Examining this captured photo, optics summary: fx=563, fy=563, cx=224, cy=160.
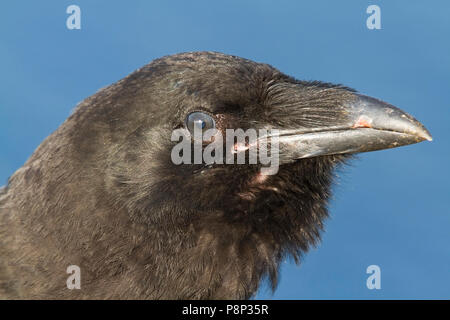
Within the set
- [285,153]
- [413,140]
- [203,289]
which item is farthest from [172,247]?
[413,140]

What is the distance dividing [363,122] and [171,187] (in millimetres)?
1122

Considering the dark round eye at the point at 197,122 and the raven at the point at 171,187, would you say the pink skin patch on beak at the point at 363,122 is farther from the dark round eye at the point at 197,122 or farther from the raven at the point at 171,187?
the dark round eye at the point at 197,122

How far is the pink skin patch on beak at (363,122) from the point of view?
10.2 feet

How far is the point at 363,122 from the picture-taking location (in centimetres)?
312

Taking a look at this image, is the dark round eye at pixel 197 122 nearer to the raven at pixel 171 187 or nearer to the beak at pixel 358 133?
the raven at pixel 171 187

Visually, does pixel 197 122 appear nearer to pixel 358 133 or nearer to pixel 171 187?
pixel 171 187

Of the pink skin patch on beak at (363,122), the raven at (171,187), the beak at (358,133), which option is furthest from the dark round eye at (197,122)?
the pink skin patch on beak at (363,122)

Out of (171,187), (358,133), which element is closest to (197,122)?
(171,187)

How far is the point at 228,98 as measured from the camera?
315 cm

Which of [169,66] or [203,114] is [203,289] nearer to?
[203,114]

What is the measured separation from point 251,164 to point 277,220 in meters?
0.37

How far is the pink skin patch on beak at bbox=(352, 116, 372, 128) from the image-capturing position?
3115 mm
